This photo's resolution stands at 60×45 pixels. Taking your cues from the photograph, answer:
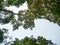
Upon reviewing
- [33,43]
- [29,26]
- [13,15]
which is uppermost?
[13,15]

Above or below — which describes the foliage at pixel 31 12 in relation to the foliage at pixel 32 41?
above

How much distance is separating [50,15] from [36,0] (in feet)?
3.82

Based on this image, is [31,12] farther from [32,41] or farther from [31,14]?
[32,41]

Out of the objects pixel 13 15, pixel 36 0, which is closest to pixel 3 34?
pixel 13 15

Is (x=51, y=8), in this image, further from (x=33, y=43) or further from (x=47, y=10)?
(x=33, y=43)

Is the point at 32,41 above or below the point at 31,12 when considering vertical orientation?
below

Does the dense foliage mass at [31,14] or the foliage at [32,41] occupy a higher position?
the dense foliage mass at [31,14]

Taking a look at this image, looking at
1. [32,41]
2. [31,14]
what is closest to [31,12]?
[31,14]

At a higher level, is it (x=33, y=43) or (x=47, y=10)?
(x=47, y=10)

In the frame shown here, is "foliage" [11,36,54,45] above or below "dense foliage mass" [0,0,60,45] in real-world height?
below

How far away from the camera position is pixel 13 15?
34.1 feet

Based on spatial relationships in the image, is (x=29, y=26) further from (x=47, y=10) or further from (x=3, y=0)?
(x=3, y=0)

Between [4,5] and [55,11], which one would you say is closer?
[55,11]

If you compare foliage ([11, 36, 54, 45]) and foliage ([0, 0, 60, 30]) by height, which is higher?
foliage ([0, 0, 60, 30])
